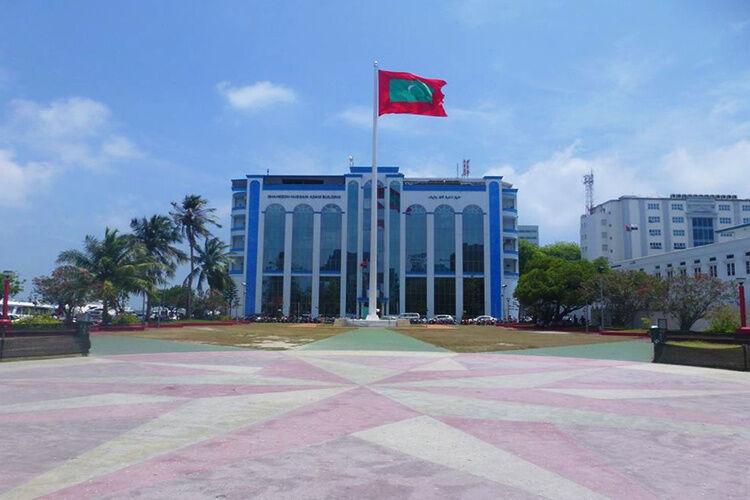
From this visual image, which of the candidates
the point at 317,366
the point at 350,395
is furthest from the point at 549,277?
the point at 350,395

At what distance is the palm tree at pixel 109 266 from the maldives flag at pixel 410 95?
70.0 ft

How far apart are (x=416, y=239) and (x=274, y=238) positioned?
19.4 meters

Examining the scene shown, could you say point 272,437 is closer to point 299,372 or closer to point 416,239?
point 299,372

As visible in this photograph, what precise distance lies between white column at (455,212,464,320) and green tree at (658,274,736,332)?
3421 cm

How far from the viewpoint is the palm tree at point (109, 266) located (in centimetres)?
3928

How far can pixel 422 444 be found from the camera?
712cm

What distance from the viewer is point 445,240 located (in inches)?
2972

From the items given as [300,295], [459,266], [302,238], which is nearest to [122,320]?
[300,295]

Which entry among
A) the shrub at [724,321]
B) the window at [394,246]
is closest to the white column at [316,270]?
the window at [394,246]

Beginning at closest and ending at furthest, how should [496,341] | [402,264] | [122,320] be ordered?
1. [496,341]
2. [122,320]
3. [402,264]

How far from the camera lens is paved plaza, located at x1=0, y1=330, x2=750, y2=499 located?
555cm

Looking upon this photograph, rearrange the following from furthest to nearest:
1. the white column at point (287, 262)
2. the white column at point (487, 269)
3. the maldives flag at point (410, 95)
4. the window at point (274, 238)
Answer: the window at point (274, 238) → the white column at point (287, 262) → the white column at point (487, 269) → the maldives flag at point (410, 95)

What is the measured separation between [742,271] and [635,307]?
8905mm

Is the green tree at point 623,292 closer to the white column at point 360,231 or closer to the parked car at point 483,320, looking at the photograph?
the parked car at point 483,320
